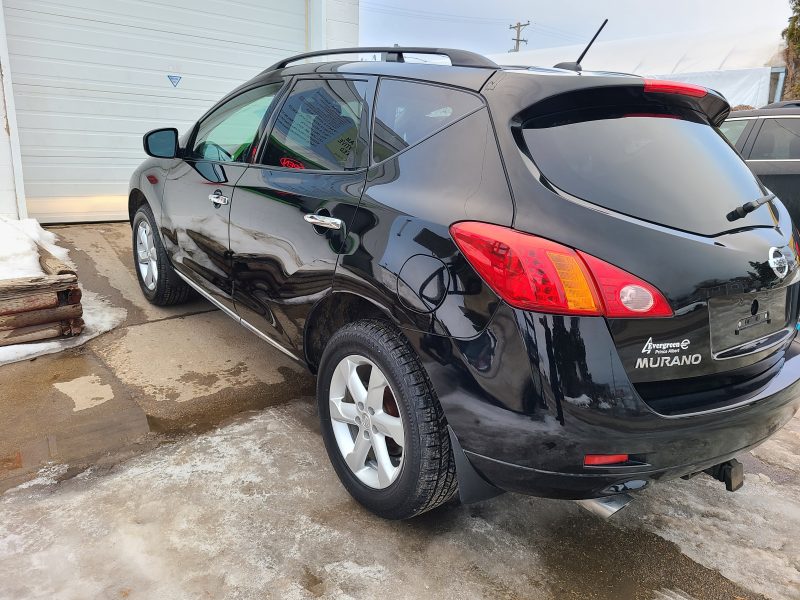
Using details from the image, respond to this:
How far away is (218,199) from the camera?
3273 millimetres

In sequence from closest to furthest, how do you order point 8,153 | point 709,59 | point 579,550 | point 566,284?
point 566,284 < point 579,550 < point 8,153 < point 709,59

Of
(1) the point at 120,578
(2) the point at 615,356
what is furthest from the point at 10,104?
(2) the point at 615,356

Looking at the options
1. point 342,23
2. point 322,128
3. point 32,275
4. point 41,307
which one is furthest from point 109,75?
point 322,128

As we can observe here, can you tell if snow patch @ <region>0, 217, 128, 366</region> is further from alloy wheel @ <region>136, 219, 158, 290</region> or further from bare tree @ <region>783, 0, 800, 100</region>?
bare tree @ <region>783, 0, 800, 100</region>

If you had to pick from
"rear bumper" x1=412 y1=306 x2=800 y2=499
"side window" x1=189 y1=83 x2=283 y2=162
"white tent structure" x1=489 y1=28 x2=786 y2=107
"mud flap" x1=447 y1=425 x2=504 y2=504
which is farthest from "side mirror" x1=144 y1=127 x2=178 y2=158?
"white tent structure" x1=489 y1=28 x2=786 y2=107

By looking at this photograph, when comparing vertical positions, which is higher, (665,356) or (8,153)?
(8,153)

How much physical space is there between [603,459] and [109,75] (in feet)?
21.9

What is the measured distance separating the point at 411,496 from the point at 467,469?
0.91 ft

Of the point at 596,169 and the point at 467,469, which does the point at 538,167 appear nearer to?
the point at 596,169

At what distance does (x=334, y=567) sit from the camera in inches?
83.6

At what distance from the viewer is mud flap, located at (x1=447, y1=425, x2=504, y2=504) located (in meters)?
1.95

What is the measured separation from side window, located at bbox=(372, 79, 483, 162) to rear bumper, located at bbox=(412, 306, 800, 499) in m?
0.78

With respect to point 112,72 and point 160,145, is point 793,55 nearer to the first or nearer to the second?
point 112,72

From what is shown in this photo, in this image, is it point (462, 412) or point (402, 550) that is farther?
point (402, 550)
